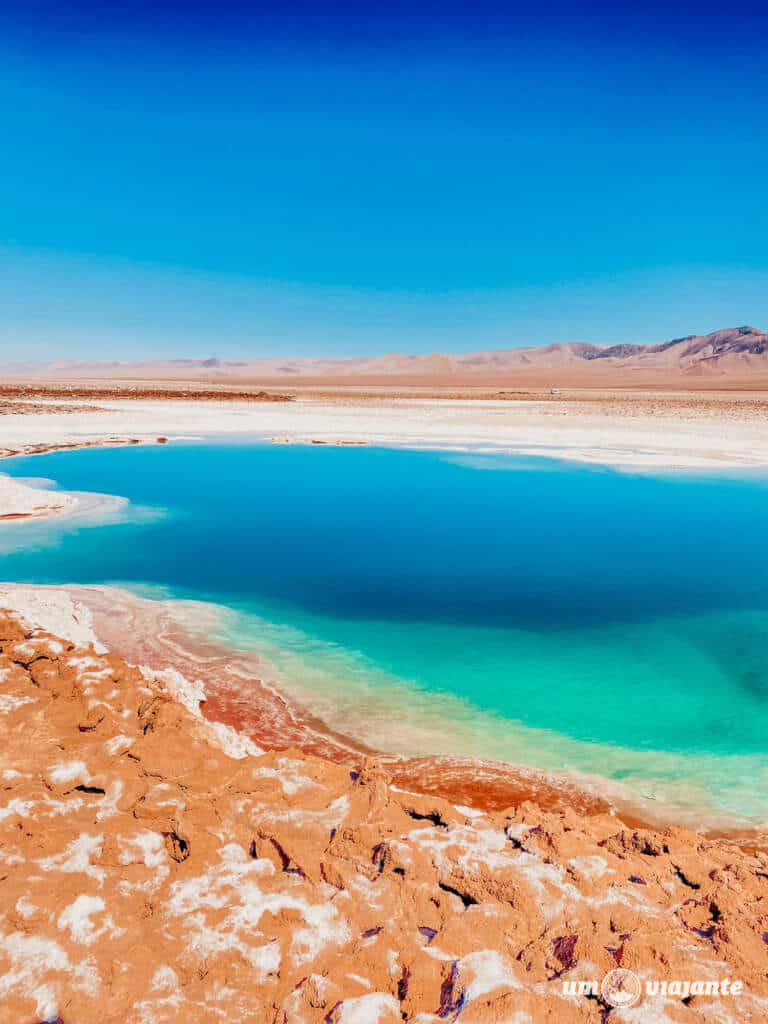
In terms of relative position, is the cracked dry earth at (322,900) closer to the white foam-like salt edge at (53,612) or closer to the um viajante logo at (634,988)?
the um viajante logo at (634,988)

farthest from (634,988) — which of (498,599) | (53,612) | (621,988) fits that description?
(53,612)

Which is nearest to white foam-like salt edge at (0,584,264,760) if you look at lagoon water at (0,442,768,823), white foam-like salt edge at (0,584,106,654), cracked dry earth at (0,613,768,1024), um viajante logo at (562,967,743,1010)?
white foam-like salt edge at (0,584,106,654)

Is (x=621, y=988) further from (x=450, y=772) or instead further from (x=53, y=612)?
(x=53, y=612)

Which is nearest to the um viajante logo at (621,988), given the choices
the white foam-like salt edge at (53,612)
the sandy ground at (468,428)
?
the white foam-like salt edge at (53,612)

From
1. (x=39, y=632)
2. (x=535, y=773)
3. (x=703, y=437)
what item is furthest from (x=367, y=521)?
(x=703, y=437)

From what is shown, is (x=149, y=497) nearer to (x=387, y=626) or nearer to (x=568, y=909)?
(x=387, y=626)
